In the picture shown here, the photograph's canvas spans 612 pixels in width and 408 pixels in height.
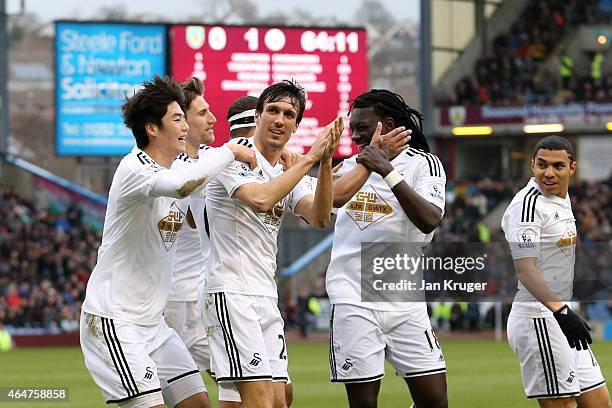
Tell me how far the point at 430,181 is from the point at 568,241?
3.93 ft

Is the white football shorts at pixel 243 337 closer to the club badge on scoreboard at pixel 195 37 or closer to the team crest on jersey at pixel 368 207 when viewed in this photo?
the team crest on jersey at pixel 368 207

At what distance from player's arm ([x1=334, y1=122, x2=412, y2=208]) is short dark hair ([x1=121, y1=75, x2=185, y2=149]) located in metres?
1.09

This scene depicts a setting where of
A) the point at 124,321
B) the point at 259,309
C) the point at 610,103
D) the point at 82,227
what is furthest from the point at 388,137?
the point at 610,103

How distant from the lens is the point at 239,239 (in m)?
7.36

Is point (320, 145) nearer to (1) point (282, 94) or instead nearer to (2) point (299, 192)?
(1) point (282, 94)

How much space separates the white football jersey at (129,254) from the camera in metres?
6.98

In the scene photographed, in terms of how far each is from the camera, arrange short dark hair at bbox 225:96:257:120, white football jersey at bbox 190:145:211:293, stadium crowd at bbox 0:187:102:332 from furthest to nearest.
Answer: stadium crowd at bbox 0:187:102:332 < short dark hair at bbox 225:96:257:120 < white football jersey at bbox 190:145:211:293

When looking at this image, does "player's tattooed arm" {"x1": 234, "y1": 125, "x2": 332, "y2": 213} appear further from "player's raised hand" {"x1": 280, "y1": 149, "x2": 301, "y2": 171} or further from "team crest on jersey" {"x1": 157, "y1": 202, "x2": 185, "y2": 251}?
"player's raised hand" {"x1": 280, "y1": 149, "x2": 301, "y2": 171}

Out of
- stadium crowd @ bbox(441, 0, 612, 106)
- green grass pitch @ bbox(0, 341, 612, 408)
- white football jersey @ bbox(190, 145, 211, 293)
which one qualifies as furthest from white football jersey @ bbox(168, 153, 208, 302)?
stadium crowd @ bbox(441, 0, 612, 106)

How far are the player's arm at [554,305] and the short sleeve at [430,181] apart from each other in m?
0.80

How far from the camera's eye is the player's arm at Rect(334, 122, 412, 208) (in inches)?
299

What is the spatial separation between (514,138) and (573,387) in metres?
30.5

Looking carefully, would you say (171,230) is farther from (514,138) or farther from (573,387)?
(514,138)

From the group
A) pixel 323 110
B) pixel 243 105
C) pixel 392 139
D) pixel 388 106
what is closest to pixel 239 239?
pixel 392 139
